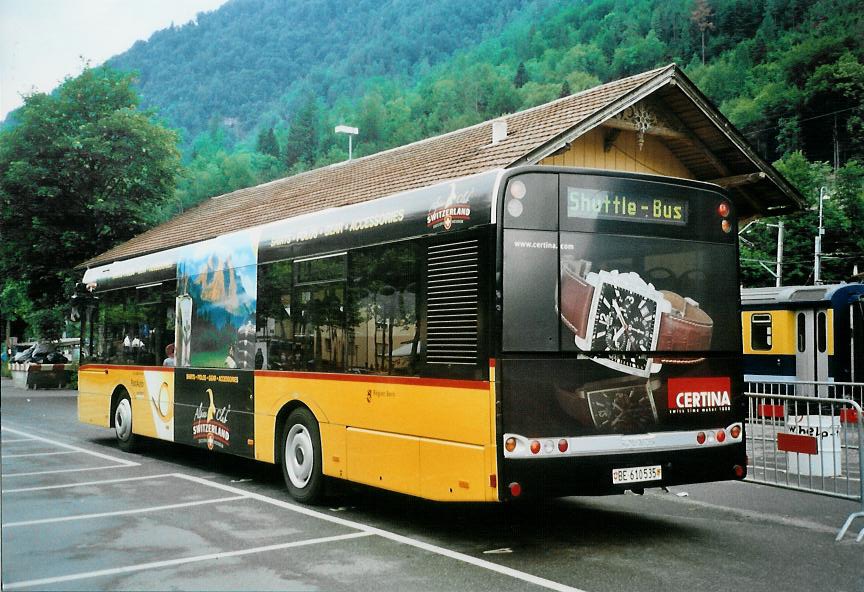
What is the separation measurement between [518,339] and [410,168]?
537 cm

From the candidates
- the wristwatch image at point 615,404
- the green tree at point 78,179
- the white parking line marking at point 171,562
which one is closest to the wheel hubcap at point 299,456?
the white parking line marking at point 171,562

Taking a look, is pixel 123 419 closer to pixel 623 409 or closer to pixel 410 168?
pixel 410 168

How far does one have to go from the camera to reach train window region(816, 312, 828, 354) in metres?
20.9

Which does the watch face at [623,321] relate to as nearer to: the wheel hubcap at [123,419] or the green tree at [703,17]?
the wheel hubcap at [123,419]

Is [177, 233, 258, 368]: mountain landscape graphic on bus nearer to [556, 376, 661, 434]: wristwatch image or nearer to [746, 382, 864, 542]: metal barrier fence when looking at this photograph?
[556, 376, 661, 434]: wristwatch image

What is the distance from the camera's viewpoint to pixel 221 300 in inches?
440

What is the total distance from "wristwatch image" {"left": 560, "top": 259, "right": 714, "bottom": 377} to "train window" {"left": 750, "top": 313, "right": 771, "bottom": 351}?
15736 mm

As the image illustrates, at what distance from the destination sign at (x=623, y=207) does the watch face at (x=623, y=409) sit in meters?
1.46

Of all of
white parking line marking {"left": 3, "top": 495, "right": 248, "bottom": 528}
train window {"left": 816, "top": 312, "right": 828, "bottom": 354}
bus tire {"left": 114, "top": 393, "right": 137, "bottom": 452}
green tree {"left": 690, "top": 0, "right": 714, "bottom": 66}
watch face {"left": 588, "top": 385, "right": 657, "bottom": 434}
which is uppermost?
green tree {"left": 690, "top": 0, "right": 714, "bottom": 66}

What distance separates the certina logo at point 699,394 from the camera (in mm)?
7434

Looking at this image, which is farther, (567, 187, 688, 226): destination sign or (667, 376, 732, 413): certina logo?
(667, 376, 732, 413): certina logo

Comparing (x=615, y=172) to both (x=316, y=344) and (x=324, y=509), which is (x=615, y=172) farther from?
(x=324, y=509)

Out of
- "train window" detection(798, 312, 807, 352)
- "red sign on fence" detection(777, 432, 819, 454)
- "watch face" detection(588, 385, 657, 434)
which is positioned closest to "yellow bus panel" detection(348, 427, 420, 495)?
"watch face" detection(588, 385, 657, 434)

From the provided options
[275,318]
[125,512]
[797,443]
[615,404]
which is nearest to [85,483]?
[125,512]
